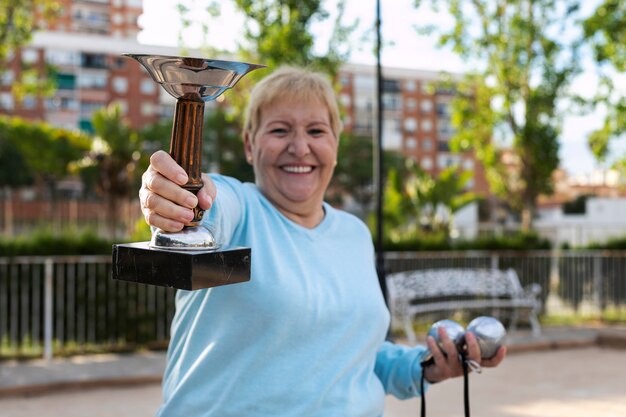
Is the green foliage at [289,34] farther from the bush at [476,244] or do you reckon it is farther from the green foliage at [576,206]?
the green foliage at [576,206]

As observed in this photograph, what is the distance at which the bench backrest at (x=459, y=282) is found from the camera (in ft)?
32.4

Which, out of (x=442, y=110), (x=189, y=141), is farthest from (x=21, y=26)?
(x=442, y=110)

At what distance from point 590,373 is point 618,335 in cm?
191

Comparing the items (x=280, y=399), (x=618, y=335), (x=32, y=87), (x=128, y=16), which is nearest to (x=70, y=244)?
(x=32, y=87)

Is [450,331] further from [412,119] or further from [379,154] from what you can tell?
[412,119]

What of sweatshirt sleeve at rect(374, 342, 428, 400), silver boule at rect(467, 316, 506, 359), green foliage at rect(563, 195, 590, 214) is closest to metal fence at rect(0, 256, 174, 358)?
sweatshirt sleeve at rect(374, 342, 428, 400)

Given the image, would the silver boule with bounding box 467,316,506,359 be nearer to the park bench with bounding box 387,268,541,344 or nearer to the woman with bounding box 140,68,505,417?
the woman with bounding box 140,68,505,417

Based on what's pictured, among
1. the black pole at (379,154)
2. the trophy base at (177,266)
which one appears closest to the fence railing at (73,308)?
the black pole at (379,154)

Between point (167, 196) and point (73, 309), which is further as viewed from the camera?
point (73, 309)

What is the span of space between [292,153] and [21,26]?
12021mm

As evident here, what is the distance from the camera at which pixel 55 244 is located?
8695 mm

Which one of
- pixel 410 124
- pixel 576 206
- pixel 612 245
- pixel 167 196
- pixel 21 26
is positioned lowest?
pixel 612 245

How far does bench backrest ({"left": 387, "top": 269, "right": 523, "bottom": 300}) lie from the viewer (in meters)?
9.87

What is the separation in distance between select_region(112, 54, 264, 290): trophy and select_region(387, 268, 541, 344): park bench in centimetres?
817
